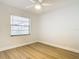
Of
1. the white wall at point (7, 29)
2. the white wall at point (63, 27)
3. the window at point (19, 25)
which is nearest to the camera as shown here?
the white wall at point (63, 27)

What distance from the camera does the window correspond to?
12.5ft

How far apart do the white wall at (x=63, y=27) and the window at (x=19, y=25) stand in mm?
1150

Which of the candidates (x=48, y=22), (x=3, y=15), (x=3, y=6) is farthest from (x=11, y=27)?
(x=48, y=22)

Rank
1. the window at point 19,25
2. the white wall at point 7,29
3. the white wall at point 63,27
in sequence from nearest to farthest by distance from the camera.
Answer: the white wall at point 63,27, the white wall at point 7,29, the window at point 19,25

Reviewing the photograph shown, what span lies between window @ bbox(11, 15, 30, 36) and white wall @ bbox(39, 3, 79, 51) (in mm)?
1150

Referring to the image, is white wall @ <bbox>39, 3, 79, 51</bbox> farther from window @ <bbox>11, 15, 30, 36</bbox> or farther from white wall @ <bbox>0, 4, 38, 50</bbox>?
white wall @ <bbox>0, 4, 38, 50</bbox>

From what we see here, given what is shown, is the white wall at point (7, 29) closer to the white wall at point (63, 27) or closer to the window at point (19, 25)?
the window at point (19, 25)

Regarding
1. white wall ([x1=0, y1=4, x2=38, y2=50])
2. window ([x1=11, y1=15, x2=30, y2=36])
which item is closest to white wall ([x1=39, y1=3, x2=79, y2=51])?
window ([x1=11, y1=15, x2=30, y2=36])

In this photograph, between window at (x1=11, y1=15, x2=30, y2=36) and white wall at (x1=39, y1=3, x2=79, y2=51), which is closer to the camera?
white wall at (x1=39, y1=3, x2=79, y2=51)

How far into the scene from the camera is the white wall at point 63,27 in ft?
10.1

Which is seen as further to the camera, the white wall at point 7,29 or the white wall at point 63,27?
the white wall at point 7,29

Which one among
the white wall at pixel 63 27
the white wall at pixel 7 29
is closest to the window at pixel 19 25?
the white wall at pixel 7 29

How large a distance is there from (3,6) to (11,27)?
112 cm

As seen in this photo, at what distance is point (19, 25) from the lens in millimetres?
4098
